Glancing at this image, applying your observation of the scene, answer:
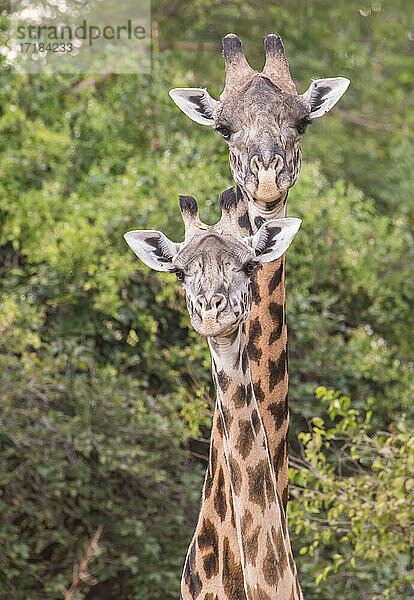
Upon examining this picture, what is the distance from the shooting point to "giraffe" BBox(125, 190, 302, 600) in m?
2.46

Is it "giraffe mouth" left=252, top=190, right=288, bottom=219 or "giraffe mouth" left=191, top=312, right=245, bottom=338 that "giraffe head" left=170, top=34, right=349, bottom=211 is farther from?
"giraffe mouth" left=191, top=312, right=245, bottom=338

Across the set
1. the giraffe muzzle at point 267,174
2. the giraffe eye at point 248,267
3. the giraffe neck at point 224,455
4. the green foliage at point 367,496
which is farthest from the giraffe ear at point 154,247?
the green foliage at point 367,496

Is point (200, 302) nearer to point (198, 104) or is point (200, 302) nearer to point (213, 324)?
→ point (213, 324)

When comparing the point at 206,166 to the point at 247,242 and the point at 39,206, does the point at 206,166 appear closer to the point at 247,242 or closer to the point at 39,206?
the point at 39,206

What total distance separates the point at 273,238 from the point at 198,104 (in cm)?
92

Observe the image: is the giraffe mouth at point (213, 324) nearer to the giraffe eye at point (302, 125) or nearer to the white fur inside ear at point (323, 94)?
the giraffe eye at point (302, 125)

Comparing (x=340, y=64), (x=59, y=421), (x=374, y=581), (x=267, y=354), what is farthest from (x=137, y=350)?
(x=340, y=64)

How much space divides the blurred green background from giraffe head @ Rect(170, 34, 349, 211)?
2.08 metres

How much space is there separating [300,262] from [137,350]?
1345 mm

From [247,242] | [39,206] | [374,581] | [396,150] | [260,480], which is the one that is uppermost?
[247,242]

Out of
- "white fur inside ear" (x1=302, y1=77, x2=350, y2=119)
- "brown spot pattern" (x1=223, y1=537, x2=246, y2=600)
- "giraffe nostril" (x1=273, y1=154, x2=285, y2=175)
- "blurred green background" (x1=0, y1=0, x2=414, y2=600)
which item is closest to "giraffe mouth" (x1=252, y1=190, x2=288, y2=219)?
"giraffe nostril" (x1=273, y1=154, x2=285, y2=175)

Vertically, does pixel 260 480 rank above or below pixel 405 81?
above

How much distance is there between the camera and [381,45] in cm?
1246

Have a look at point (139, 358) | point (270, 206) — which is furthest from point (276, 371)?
point (139, 358)
